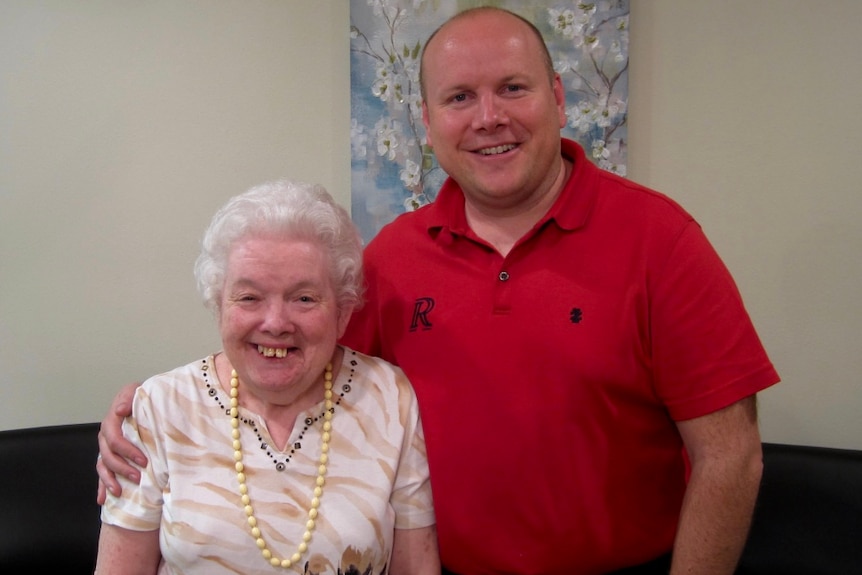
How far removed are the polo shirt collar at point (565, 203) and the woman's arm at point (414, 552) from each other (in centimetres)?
64

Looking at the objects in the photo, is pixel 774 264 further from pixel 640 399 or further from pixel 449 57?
pixel 449 57

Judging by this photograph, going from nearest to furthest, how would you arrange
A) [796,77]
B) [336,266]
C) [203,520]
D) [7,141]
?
[203,520]
[336,266]
[796,77]
[7,141]

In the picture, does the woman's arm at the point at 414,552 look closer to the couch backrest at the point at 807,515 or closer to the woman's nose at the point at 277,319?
the woman's nose at the point at 277,319

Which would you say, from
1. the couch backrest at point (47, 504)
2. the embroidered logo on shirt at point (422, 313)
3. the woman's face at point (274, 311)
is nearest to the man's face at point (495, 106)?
the embroidered logo on shirt at point (422, 313)

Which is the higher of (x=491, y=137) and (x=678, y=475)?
(x=491, y=137)

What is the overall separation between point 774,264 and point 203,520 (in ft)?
6.19

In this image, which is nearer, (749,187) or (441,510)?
(441,510)

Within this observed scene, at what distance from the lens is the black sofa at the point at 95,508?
1903 mm

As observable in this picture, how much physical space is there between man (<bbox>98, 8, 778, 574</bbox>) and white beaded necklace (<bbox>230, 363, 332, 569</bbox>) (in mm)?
206

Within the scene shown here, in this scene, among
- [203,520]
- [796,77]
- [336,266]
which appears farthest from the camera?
[796,77]

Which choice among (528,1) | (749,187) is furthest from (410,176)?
(749,187)

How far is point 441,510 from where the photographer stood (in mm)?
1432

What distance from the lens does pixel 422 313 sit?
1.47 meters

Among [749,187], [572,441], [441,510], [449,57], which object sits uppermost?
[449,57]
